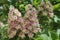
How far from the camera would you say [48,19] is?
308cm

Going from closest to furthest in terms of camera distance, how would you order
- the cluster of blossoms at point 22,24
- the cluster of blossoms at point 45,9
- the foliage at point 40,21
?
the cluster of blossoms at point 22,24 < the foliage at point 40,21 < the cluster of blossoms at point 45,9

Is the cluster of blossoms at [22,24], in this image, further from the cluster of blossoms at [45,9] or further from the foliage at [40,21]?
the cluster of blossoms at [45,9]

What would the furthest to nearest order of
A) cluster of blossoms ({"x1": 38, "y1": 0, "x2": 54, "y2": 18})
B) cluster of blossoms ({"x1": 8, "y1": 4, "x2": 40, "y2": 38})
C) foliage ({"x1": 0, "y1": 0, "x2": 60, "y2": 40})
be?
cluster of blossoms ({"x1": 38, "y1": 0, "x2": 54, "y2": 18}) < foliage ({"x1": 0, "y1": 0, "x2": 60, "y2": 40}) < cluster of blossoms ({"x1": 8, "y1": 4, "x2": 40, "y2": 38})

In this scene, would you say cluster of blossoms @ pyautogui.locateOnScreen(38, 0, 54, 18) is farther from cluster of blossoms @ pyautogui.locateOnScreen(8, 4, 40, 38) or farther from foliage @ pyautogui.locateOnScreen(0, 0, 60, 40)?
cluster of blossoms @ pyautogui.locateOnScreen(8, 4, 40, 38)

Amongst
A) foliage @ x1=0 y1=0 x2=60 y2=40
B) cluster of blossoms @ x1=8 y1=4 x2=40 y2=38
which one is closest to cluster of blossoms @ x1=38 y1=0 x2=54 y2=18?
foliage @ x1=0 y1=0 x2=60 y2=40

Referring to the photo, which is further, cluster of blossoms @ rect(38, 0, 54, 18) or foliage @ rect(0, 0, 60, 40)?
cluster of blossoms @ rect(38, 0, 54, 18)

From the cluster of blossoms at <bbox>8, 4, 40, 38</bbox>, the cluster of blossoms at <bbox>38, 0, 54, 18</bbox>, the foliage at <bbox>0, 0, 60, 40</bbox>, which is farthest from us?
the cluster of blossoms at <bbox>38, 0, 54, 18</bbox>

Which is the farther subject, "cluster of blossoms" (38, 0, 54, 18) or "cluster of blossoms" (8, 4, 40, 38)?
"cluster of blossoms" (38, 0, 54, 18)

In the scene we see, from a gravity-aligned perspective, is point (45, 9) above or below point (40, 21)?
above

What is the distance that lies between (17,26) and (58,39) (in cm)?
52

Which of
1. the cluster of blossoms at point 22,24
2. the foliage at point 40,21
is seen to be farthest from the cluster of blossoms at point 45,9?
the cluster of blossoms at point 22,24

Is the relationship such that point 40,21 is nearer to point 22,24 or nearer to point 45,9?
point 45,9

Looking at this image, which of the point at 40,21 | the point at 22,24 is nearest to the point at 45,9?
the point at 40,21

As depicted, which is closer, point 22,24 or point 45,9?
point 22,24
